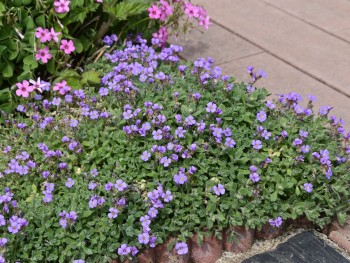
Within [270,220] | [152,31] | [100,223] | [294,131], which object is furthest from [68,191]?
[152,31]

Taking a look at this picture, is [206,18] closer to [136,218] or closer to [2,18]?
[2,18]

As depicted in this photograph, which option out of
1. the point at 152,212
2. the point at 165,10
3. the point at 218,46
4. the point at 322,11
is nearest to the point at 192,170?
the point at 152,212

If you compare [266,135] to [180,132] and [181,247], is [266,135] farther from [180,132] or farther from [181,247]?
[181,247]

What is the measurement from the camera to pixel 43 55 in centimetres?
387

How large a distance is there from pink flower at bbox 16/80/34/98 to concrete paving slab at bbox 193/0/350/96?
1962 mm

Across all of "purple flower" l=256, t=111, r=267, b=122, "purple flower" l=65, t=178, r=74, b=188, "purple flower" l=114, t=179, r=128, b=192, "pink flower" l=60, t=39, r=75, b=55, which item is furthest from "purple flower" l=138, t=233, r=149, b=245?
"pink flower" l=60, t=39, r=75, b=55

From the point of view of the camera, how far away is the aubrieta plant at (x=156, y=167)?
3.03 metres

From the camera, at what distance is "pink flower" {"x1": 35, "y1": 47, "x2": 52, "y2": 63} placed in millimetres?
3846

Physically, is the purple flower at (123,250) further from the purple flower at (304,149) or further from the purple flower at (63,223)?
the purple flower at (304,149)

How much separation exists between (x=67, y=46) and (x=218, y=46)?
56.9 inches

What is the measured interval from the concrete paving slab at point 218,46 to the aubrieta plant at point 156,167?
1082 millimetres

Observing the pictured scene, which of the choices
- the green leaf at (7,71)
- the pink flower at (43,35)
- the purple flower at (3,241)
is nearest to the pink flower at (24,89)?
the green leaf at (7,71)

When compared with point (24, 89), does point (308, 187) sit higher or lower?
higher

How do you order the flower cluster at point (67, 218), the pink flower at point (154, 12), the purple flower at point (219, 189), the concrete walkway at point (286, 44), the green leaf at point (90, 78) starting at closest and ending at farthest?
the flower cluster at point (67, 218)
the purple flower at point (219, 189)
the green leaf at point (90, 78)
the pink flower at point (154, 12)
the concrete walkway at point (286, 44)
